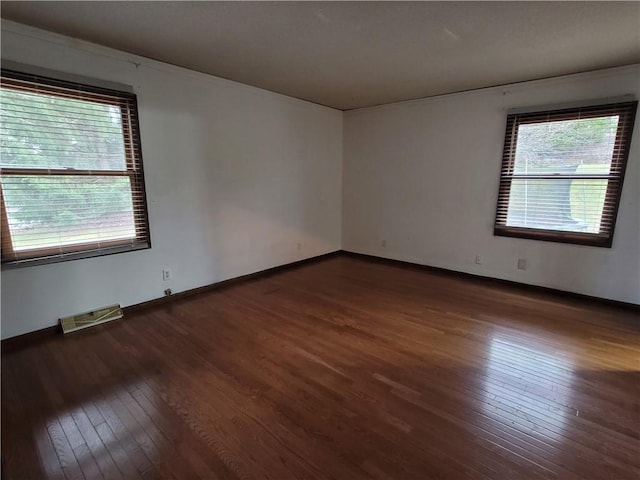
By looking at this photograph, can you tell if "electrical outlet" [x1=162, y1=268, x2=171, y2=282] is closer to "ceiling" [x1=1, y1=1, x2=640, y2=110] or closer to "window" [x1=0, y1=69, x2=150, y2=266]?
"window" [x1=0, y1=69, x2=150, y2=266]

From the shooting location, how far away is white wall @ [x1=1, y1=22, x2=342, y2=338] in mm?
2619

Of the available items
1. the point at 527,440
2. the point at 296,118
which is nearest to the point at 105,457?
the point at 527,440

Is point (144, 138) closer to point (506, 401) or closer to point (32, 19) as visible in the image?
point (32, 19)

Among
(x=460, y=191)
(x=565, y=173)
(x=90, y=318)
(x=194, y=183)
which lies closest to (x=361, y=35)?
(x=194, y=183)

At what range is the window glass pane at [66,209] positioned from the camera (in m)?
2.48

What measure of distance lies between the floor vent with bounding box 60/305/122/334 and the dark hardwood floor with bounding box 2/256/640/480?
0.09 m

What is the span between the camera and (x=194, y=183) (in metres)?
3.49

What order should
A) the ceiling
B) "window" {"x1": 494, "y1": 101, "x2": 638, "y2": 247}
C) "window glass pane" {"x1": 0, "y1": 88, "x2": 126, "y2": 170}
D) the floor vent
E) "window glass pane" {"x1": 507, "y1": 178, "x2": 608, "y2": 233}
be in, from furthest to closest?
"window glass pane" {"x1": 507, "y1": 178, "x2": 608, "y2": 233}
"window" {"x1": 494, "y1": 101, "x2": 638, "y2": 247}
the floor vent
"window glass pane" {"x1": 0, "y1": 88, "x2": 126, "y2": 170}
the ceiling

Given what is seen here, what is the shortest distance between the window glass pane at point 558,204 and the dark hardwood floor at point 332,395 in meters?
0.94

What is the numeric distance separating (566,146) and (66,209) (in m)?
4.94

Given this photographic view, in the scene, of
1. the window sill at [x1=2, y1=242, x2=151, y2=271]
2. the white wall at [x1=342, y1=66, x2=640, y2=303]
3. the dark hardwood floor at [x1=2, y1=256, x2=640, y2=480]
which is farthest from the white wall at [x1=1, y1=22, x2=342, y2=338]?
the white wall at [x1=342, y1=66, x2=640, y2=303]

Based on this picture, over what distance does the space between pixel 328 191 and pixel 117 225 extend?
3134 millimetres

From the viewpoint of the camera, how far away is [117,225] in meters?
3.03

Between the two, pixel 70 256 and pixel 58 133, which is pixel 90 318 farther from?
pixel 58 133
